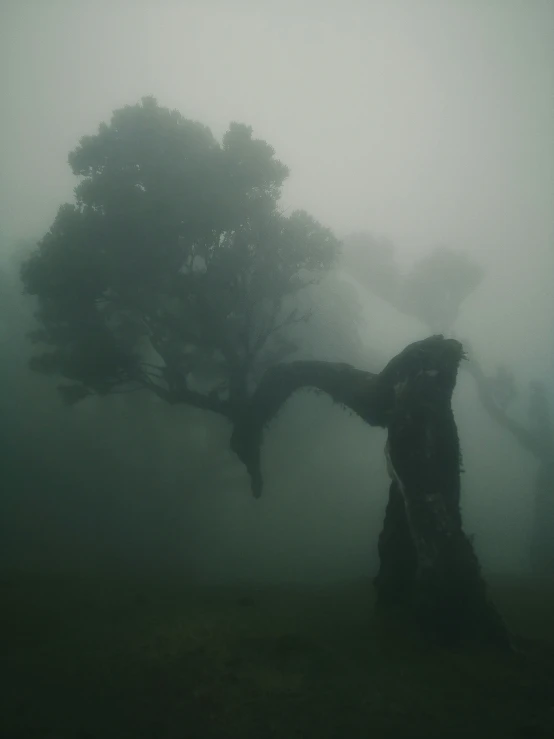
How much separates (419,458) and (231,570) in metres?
15.0

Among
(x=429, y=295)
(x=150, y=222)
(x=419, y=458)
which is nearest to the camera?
(x=419, y=458)

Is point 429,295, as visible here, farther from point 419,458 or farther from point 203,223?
point 419,458

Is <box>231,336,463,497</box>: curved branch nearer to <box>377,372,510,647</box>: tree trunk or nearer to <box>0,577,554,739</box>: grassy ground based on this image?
<box>377,372,510,647</box>: tree trunk

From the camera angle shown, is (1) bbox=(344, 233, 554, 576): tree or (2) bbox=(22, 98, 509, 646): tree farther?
(1) bbox=(344, 233, 554, 576): tree

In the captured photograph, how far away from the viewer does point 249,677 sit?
5.34 m

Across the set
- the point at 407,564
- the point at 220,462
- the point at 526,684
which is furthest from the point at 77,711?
the point at 220,462

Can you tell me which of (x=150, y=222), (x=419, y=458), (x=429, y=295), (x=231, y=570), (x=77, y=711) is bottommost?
(x=231, y=570)

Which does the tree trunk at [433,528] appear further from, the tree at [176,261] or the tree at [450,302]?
the tree at [450,302]

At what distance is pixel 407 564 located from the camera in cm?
804

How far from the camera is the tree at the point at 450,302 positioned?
2597 centimetres

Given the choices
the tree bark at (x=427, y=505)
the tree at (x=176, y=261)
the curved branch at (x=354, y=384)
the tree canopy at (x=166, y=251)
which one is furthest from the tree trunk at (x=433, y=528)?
Answer: the tree canopy at (x=166, y=251)

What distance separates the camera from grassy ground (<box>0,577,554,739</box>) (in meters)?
4.30

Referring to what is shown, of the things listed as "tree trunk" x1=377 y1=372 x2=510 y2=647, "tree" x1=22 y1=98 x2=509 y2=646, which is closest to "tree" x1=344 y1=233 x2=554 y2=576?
"tree" x1=22 y1=98 x2=509 y2=646

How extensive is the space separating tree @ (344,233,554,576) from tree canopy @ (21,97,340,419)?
1653 centimetres
